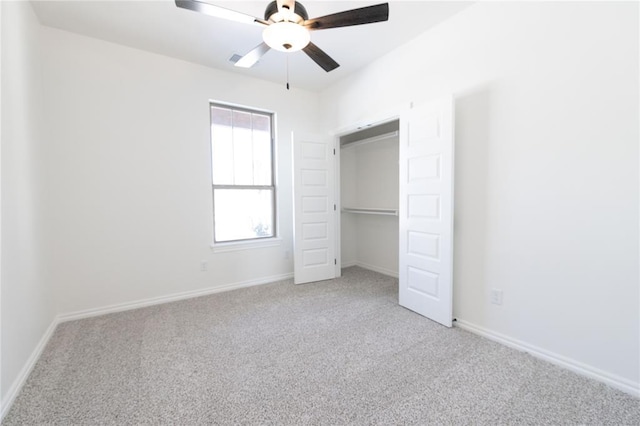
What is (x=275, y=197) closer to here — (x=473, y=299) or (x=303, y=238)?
(x=303, y=238)

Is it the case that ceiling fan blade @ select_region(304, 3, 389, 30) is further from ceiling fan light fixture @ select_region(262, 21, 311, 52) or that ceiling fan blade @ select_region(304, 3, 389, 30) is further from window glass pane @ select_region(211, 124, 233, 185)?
window glass pane @ select_region(211, 124, 233, 185)

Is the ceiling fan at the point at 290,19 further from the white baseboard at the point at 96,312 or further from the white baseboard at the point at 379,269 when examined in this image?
the white baseboard at the point at 379,269

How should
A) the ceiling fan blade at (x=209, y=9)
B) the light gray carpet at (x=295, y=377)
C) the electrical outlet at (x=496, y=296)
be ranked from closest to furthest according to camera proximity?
the light gray carpet at (x=295, y=377)
the ceiling fan blade at (x=209, y=9)
the electrical outlet at (x=496, y=296)

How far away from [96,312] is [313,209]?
272cm

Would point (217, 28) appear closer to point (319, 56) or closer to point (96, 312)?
point (319, 56)

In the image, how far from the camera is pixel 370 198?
4.69 m

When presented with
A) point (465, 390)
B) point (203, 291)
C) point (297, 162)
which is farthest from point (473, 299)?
point (203, 291)

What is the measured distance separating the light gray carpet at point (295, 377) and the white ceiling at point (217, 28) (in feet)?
9.37

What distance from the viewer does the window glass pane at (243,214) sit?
3770 mm

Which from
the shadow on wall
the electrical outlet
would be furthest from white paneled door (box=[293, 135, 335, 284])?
the electrical outlet

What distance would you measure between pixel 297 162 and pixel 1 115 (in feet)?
8.83

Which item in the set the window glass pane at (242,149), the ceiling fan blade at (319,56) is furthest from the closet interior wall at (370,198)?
the ceiling fan blade at (319,56)

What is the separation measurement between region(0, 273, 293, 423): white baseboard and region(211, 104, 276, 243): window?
0.63 meters

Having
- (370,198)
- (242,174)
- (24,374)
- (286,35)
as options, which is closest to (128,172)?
(242,174)
